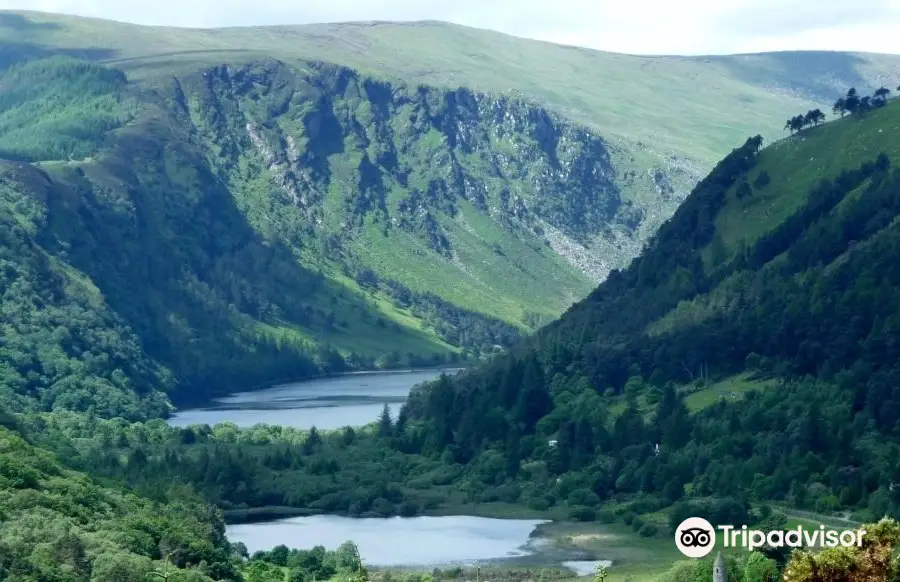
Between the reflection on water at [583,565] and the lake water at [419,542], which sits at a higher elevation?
the reflection on water at [583,565]

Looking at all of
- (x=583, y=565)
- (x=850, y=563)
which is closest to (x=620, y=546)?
(x=583, y=565)

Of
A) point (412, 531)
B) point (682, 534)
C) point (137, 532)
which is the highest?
point (682, 534)

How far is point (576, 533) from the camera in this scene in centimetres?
19312

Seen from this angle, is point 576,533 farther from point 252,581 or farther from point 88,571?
point 88,571

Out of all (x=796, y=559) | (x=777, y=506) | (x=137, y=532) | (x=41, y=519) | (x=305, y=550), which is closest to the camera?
(x=796, y=559)

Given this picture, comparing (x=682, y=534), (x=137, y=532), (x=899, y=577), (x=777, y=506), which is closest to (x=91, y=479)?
(x=137, y=532)

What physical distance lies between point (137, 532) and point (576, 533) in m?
56.5

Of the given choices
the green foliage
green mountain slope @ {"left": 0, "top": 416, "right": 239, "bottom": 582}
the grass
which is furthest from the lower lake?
the green foliage

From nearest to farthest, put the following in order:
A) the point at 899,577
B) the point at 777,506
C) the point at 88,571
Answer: the point at 899,577 → the point at 88,571 → the point at 777,506

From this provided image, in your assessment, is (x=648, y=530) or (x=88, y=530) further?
(x=648, y=530)

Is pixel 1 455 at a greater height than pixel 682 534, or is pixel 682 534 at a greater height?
pixel 682 534

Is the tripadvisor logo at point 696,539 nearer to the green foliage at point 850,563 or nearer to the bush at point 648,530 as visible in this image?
the green foliage at point 850,563

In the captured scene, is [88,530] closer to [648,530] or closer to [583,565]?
[583,565]

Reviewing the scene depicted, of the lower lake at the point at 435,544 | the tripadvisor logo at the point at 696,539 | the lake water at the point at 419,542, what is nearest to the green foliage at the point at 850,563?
the tripadvisor logo at the point at 696,539
